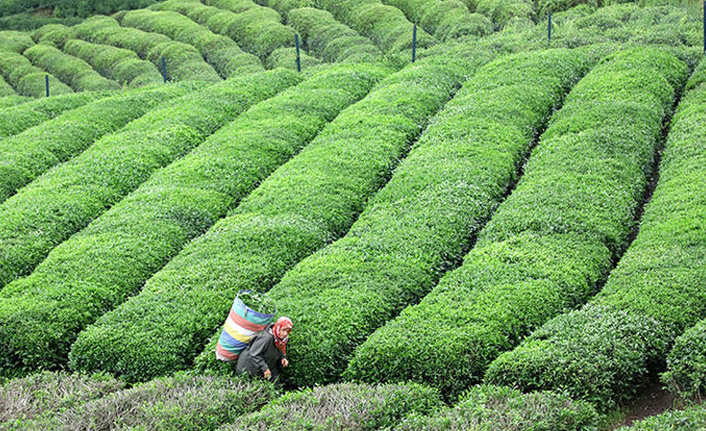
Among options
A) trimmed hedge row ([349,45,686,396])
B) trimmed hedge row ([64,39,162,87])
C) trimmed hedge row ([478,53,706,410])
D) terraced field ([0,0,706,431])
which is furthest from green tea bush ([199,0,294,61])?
trimmed hedge row ([478,53,706,410])

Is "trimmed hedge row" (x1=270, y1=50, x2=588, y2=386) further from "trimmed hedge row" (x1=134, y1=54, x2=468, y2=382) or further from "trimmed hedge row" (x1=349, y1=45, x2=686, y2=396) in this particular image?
"trimmed hedge row" (x1=134, y1=54, x2=468, y2=382)

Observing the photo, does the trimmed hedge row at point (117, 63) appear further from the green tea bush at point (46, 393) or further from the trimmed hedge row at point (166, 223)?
the green tea bush at point (46, 393)

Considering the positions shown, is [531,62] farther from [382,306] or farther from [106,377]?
[106,377]

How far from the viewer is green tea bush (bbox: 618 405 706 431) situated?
405 inches

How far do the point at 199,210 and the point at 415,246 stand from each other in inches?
273

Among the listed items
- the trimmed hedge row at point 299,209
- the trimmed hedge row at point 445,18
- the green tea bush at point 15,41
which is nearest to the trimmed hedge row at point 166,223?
the trimmed hedge row at point 299,209

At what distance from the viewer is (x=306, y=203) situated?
20438 millimetres

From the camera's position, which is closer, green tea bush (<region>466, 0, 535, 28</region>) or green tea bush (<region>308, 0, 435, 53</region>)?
green tea bush (<region>308, 0, 435, 53</region>)

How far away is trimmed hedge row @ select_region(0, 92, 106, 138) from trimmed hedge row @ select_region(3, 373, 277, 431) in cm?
1956

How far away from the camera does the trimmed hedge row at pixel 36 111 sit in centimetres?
3020

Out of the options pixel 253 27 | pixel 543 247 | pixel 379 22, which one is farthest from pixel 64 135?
pixel 543 247

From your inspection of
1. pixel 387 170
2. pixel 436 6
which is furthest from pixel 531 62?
pixel 436 6

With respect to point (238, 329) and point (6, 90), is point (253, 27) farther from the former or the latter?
point (238, 329)

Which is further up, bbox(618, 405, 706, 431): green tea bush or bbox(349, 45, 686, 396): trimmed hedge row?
bbox(618, 405, 706, 431): green tea bush
